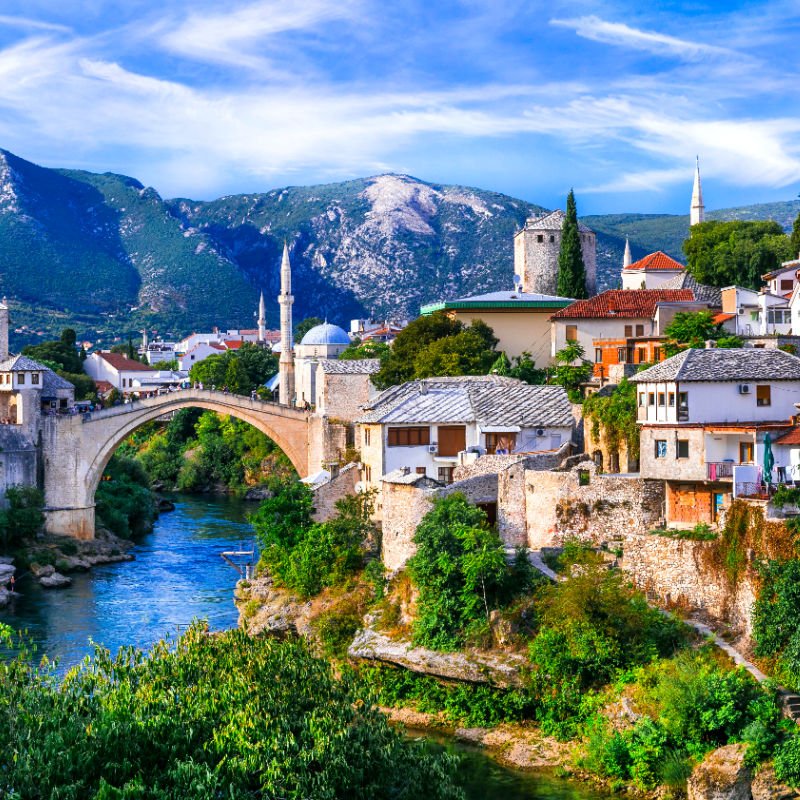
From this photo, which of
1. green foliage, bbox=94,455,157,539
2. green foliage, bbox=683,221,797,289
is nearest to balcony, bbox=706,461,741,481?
green foliage, bbox=683,221,797,289

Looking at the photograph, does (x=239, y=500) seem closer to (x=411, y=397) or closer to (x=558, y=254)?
(x=558, y=254)

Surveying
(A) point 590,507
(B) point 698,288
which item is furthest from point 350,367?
(A) point 590,507

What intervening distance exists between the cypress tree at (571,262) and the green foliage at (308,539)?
2226 centimetres

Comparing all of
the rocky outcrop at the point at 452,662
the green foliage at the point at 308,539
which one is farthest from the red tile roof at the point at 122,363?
the rocky outcrop at the point at 452,662

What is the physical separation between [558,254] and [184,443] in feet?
114

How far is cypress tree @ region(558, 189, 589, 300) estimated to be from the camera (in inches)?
2416

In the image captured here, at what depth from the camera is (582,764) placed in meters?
27.3

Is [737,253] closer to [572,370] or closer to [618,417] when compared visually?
[572,370]

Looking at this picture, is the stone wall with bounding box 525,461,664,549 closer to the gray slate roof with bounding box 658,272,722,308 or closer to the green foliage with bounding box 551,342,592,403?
the green foliage with bounding box 551,342,592,403

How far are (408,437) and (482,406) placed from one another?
2.46m

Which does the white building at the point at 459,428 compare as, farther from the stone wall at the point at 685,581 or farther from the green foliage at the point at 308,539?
the stone wall at the point at 685,581

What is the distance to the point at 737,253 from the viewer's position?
55.6m

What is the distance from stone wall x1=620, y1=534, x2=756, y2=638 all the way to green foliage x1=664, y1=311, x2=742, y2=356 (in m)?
11.9

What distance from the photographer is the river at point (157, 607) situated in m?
27.4
